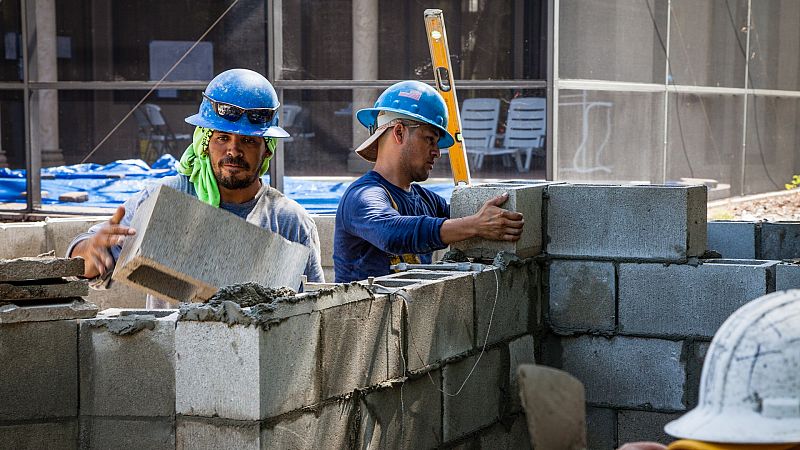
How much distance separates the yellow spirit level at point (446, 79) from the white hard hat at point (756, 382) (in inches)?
222

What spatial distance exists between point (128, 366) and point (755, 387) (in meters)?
2.18

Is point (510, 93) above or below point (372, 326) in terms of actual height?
above

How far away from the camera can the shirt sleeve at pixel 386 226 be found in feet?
15.7

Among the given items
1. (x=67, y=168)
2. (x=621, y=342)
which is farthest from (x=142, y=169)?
(x=621, y=342)

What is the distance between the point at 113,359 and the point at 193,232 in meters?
0.49

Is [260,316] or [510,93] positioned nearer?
[260,316]

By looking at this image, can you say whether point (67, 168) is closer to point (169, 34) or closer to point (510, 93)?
point (169, 34)

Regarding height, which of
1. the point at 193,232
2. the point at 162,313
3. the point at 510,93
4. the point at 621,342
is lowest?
the point at 621,342

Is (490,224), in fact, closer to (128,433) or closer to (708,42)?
(128,433)

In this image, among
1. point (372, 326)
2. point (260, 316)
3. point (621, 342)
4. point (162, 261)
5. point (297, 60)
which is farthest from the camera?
point (297, 60)

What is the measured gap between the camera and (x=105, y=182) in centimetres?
1070

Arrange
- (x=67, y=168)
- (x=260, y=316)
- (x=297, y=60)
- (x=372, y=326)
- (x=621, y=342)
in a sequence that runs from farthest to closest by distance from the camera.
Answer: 1. (x=67, y=168)
2. (x=297, y=60)
3. (x=621, y=342)
4. (x=372, y=326)
5. (x=260, y=316)

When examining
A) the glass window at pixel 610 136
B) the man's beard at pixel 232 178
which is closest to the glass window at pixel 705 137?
the glass window at pixel 610 136

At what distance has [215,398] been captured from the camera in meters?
3.56
